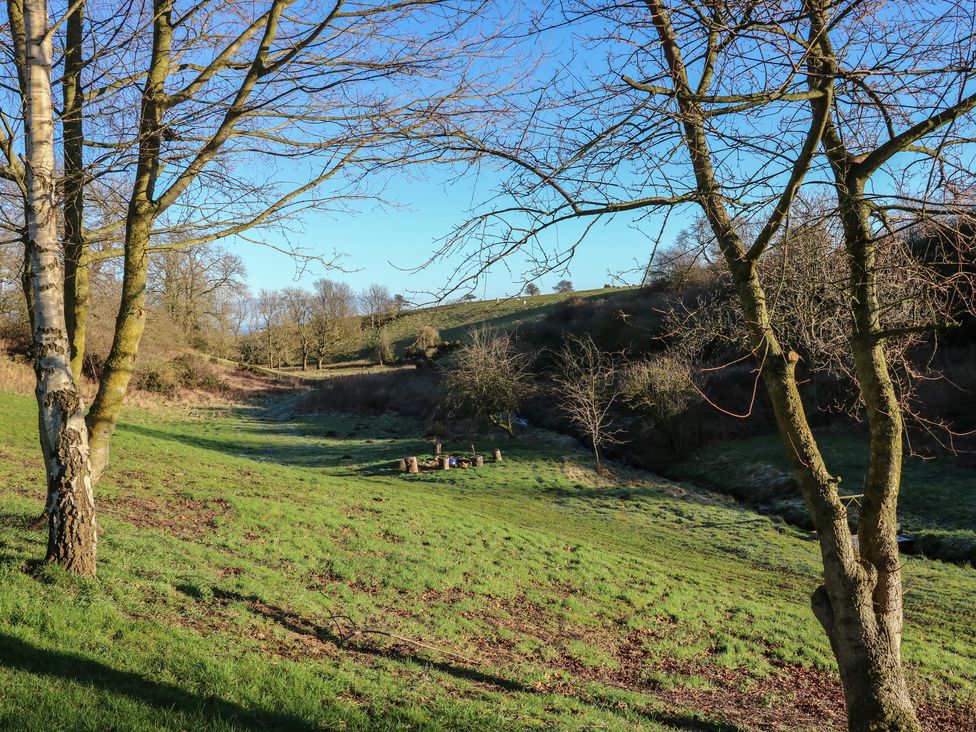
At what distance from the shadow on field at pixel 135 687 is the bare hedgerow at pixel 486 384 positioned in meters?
26.5

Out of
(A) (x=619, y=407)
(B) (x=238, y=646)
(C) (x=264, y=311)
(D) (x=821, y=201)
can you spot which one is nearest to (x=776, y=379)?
(D) (x=821, y=201)

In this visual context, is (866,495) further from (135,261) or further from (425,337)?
(135,261)

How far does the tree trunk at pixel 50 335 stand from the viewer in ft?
19.2

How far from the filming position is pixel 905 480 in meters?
23.1

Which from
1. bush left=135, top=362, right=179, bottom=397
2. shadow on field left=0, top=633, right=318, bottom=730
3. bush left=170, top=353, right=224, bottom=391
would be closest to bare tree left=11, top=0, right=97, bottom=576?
shadow on field left=0, top=633, right=318, bottom=730

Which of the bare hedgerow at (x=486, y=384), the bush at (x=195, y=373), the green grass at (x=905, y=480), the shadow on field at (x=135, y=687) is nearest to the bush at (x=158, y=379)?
the bush at (x=195, y=373)

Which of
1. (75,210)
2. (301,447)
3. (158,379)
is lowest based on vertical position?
(301,447)

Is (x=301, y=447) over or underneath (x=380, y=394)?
underneath

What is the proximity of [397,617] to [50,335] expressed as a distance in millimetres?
5414

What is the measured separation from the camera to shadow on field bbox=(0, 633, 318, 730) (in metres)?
4.36

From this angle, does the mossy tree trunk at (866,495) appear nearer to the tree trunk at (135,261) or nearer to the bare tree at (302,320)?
the tree trunk at (135,261)

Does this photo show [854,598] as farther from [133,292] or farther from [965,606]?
[965,606]

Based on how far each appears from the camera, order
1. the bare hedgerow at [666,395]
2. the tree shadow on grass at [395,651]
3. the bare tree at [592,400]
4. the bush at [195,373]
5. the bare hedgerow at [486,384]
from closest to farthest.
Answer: the tree shadow on grass at [395,651]
the bare tree at [592,400]
the bare hedgerow at [666,395]
the bare hedgerow at [486,384]
the bush at [195,373]

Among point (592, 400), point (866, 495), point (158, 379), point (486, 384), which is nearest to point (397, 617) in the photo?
point (866, 495)
